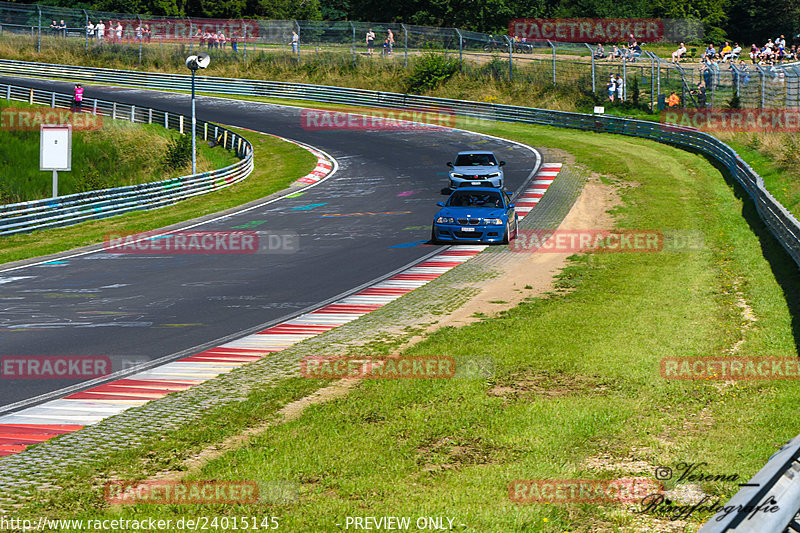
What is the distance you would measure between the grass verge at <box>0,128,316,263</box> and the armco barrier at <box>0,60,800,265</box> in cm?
1337

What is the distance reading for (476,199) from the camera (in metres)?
22.0

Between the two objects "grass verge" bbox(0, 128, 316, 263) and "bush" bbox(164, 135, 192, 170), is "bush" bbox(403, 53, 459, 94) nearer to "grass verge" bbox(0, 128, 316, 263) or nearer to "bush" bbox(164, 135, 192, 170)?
"grass verge" bbox(0, 128, 316, 263)

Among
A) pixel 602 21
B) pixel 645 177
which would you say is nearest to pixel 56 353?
pixel 645 177

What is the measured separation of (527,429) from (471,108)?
46.6 metres

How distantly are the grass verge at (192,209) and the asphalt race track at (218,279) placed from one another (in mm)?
1524

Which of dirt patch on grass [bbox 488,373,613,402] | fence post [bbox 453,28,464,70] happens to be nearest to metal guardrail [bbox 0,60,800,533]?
dirt patch on grass [bbox 488,373,613,402]

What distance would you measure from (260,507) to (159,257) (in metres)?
15.6

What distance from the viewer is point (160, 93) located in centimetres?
6197

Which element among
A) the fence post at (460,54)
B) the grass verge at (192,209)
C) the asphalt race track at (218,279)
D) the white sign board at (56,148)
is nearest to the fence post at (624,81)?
the fence post at (460,54)

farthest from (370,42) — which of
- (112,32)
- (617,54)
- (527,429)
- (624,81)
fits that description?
(527,429)

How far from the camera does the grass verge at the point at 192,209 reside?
23656mm

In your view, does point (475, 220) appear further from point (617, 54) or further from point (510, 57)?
point (510, 57)

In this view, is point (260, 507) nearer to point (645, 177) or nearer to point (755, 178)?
point (755, 178)

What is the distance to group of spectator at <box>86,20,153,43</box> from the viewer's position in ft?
226
